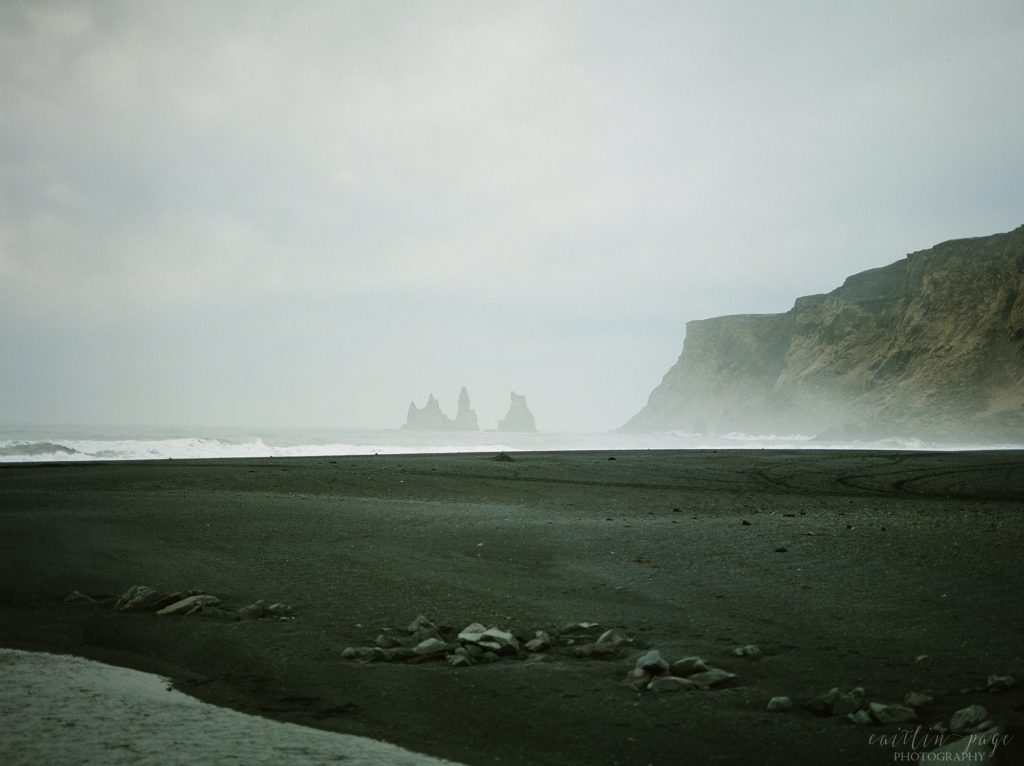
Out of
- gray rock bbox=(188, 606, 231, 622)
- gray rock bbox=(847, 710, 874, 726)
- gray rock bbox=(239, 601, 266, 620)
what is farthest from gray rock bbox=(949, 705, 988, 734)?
gray rock bbox=(188, 606, 231, 622)

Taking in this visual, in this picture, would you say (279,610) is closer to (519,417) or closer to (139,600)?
(139,600)

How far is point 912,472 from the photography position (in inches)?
723

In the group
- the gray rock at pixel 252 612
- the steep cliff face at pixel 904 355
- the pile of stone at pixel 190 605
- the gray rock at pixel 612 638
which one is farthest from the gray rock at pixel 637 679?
the steep cliff face at pixel 904 355

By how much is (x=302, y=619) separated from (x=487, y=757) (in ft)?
8.31

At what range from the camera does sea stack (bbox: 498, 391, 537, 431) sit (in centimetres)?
16625

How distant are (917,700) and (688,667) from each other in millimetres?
1161

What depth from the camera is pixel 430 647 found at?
14.6ft

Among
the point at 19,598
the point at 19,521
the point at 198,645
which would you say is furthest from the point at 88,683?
the point at 19,521

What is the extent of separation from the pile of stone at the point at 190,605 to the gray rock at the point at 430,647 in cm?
134

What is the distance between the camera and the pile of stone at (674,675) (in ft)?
12.6

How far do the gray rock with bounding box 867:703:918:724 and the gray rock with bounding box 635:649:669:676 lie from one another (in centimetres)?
107

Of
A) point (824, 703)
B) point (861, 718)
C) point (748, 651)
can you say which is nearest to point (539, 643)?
point (748, 651)

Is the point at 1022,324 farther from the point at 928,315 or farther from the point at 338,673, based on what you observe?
the point at 338,673

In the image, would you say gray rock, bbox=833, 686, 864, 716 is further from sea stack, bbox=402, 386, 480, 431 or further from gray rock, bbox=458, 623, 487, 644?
sea stack, bbox=402, 386, 480, 431
